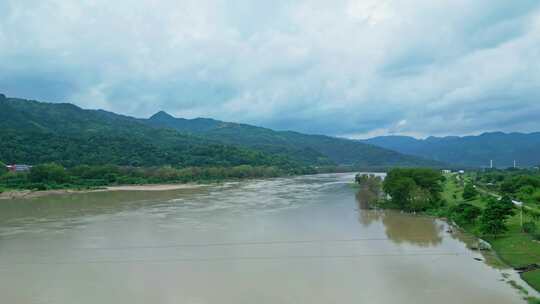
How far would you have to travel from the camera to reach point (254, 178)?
79.3m

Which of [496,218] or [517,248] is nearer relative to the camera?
[517,248]

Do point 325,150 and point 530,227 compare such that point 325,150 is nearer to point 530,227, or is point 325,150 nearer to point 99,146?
point 99,146

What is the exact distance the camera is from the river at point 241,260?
1366cm

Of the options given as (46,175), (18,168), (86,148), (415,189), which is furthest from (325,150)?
(415,189)

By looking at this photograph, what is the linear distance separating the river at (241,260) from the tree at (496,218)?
148cm

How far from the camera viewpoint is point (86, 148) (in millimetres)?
82625

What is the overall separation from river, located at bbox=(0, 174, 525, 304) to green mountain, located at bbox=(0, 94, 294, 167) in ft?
163

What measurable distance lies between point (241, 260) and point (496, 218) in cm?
1282

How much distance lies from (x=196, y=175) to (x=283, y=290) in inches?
2319

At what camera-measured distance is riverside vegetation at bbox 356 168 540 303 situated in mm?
17234

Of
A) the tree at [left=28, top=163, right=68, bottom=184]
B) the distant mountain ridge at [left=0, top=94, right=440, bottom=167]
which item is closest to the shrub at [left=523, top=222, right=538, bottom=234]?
the tree at [left=28, top=163, right=68, bottom=184]

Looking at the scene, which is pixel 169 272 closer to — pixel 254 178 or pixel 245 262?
pixel 245 262

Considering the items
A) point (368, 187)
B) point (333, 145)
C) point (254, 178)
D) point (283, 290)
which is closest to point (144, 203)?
point (368, 187)

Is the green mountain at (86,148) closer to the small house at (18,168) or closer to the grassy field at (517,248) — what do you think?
the small house at (18,168)
